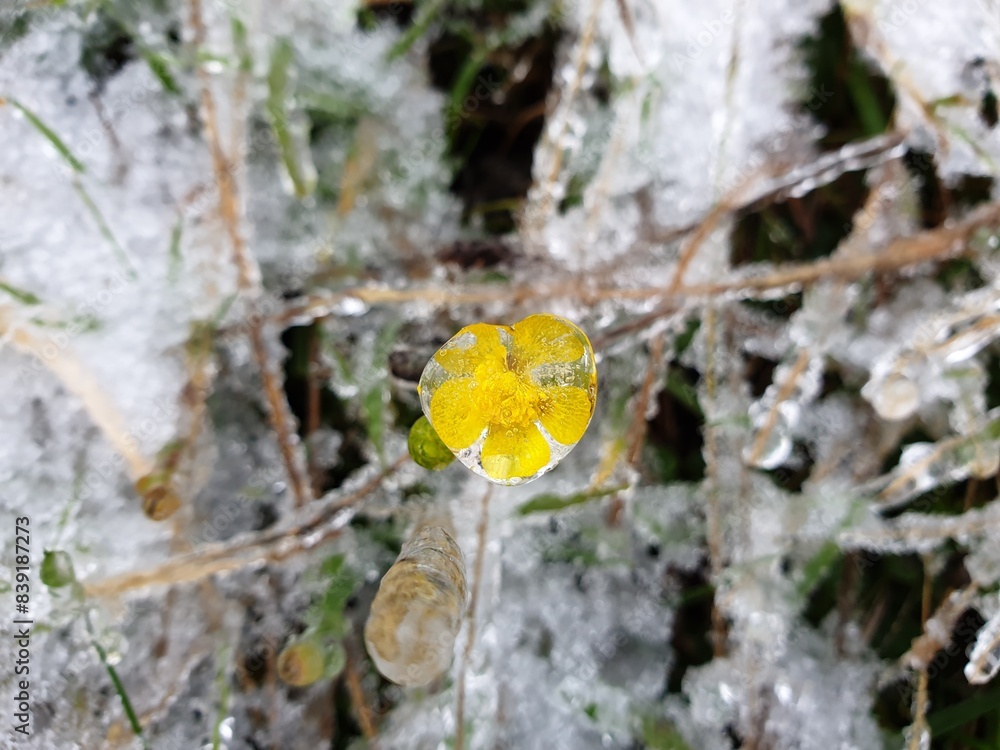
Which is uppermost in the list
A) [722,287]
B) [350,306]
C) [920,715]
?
[350,306]

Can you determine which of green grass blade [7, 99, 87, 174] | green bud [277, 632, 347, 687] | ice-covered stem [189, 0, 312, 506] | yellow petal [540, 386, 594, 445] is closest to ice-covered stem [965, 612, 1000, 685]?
yellow petal [540, 386, 594, 445]

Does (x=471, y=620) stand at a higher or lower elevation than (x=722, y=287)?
lower

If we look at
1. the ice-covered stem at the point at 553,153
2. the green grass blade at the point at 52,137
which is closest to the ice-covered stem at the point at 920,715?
the ice-covered stem at the point at 553,153

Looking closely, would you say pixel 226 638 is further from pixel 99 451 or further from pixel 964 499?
pixel 964 499

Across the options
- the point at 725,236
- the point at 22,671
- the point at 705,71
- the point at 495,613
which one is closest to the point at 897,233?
the point at 725,236

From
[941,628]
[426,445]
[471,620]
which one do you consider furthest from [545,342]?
[941,628]

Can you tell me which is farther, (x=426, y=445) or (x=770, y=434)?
(x=770, y=434)

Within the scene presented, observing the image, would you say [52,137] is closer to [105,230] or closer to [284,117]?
[105,230]

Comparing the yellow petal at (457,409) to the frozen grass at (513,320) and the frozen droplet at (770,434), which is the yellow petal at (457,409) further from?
the frozen droplet at (770,434)
